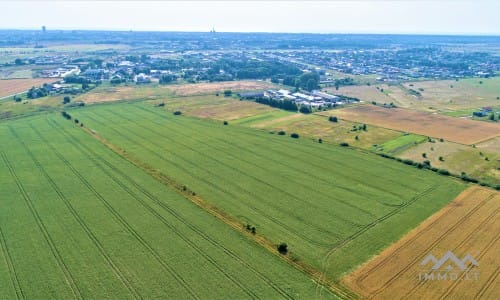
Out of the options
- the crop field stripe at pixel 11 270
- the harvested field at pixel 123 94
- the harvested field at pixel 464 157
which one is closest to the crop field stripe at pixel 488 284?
the harvested field at pixel 464 157

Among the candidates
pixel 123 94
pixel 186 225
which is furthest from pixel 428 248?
pixel 123 94

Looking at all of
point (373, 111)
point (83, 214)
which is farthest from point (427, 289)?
point (373, 111)

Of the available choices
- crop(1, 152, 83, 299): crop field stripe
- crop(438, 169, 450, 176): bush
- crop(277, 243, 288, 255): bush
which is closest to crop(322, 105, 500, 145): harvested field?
crop(438, 169, 450, 176): bush

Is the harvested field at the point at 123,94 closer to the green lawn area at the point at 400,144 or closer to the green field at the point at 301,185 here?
the green field at the point at 301,185

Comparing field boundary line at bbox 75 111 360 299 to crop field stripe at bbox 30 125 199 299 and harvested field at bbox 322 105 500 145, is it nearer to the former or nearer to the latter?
crop field stripe at bbox 30 125 199 299

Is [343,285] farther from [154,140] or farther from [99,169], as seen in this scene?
[154,140]
